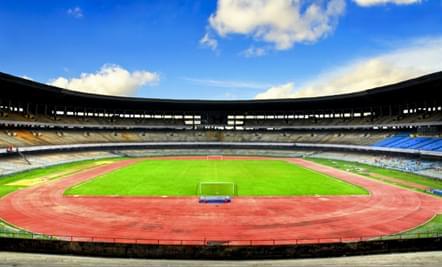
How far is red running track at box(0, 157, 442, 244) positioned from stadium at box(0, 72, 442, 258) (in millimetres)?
139

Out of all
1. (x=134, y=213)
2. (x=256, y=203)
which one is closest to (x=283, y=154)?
(x=256, y=203)

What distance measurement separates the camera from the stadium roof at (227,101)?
5981cm

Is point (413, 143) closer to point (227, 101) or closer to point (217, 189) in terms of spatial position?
point (217, 189)

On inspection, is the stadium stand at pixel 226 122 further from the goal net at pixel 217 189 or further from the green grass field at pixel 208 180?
the goal net at pixel 217 189

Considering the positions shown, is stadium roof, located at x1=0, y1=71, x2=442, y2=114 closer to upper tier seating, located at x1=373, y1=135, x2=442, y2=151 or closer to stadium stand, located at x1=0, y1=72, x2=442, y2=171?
stadium stand, located at x1=0, y1=72, x2=442, y2=171

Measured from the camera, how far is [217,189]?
38.8 m

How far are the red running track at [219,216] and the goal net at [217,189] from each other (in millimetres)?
2888

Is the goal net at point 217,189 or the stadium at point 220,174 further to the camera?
the goal net at point 217,189

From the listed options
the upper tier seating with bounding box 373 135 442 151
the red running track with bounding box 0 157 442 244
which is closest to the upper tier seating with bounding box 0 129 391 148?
the upper tier seating with bounding box 373 135 442 151

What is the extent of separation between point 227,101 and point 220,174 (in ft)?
158

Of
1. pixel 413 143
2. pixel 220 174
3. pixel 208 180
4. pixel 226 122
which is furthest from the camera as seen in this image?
pixel 226 122

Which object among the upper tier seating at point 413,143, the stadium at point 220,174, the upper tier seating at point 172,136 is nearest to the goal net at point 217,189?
the stadium at point 220,174

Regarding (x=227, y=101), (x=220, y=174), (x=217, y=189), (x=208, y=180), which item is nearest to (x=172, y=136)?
(x=227, y=101)

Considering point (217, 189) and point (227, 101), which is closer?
point (217, 189)
